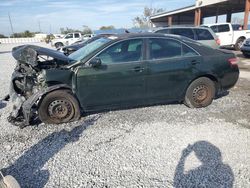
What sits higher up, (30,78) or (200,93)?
(30,78)

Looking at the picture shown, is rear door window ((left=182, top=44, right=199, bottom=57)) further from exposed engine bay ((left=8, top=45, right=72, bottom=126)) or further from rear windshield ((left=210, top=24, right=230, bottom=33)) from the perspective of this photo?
rear windshield ((left=210, top=24, right=230, bottom=33))

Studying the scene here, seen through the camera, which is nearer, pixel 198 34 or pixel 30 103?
pixel 30 103

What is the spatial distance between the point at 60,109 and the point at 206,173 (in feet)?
9.03

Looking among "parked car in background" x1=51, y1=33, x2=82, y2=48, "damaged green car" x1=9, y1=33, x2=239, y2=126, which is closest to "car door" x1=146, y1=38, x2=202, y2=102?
"damaged green car" x1=9, y1=33, x2=239, y2=126

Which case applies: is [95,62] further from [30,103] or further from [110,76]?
[30,103]

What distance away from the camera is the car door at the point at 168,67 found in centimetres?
481

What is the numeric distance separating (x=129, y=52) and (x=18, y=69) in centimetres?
221

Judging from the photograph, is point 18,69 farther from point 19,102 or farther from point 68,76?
point 68,76

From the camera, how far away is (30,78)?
462cm

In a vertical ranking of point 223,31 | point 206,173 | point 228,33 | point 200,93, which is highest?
point 223,31

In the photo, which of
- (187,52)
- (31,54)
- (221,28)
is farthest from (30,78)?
(221,28)

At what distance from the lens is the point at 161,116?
4.90 meters

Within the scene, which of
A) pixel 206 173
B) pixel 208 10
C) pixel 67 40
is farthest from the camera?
pixel 208 10

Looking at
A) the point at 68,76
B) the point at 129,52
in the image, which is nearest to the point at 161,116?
the point at 129,52
